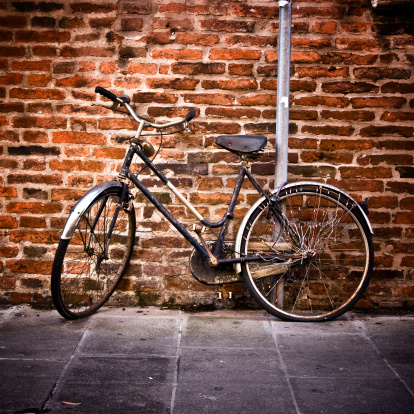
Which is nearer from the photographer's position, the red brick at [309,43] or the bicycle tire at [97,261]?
the bicycle tire at [97,261]

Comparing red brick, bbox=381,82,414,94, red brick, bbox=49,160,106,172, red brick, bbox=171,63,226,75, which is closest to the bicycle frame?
red brick, bbox=49,160,106,172

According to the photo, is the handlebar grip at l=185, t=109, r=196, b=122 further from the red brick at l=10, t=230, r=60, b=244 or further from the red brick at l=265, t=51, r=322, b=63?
the red brick at l=10, t=230, r=60, b=244

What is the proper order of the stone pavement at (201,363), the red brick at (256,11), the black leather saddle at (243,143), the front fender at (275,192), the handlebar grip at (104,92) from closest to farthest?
the stone pavement at (201,363)
the handlebar grip at (104,92)
the black leather saddle at (243,143)
the front fender at (275,192)
the red brick at (256,11)

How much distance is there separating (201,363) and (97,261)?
1.03 m

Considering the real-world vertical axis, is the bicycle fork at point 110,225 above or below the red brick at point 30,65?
below

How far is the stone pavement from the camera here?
2211 millimetres

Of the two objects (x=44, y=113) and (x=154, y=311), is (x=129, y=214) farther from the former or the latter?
(x=44, y=113)

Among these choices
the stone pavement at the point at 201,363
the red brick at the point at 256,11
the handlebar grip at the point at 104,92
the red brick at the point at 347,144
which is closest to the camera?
the stone pavement at the point at 201,363

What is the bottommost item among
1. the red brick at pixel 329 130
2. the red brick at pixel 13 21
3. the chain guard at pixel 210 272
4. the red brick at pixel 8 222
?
the chain guard at pixel 210 272

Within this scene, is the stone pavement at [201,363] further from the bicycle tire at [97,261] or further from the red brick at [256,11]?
the red brick at [256,11]

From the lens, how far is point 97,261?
3215 millimetres

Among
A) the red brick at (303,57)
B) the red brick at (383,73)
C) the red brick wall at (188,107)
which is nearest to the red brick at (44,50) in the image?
the red brick wall at (188,107)

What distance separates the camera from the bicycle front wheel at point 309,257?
3.25 m

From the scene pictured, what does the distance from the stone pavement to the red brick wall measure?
1.26ft
